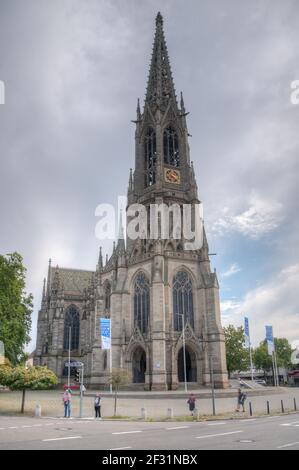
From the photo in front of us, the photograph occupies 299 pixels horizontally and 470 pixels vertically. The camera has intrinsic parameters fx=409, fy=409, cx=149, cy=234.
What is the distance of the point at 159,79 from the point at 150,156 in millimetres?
14716

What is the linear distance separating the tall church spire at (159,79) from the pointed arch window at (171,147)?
435cm

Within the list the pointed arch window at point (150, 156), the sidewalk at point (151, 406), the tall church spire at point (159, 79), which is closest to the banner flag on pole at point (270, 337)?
the sidewalk at point (151, 406)

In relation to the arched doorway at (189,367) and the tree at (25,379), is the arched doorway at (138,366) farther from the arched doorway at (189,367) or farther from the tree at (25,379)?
the tree at (25,379)

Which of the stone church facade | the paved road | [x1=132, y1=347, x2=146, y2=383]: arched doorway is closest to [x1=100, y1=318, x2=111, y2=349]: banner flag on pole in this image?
the stone church facade

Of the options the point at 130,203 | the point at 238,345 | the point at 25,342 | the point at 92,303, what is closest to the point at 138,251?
the point at 130,203

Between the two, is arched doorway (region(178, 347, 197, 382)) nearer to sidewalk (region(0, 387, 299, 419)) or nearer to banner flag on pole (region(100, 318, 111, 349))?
sidewalk (region(0, 387, 299, 419))

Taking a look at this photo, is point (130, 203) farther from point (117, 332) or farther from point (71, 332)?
point (71, 332)

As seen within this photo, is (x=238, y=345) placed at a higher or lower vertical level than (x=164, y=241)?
lower

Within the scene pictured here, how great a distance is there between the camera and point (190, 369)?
50.2 metres

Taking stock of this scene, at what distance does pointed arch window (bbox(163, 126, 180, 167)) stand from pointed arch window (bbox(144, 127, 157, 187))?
1.79 meters

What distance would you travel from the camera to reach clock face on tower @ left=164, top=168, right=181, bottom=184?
203 ft

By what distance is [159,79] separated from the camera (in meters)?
70.4

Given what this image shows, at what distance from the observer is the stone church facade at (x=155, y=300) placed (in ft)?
160

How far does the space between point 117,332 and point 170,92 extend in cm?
4253
